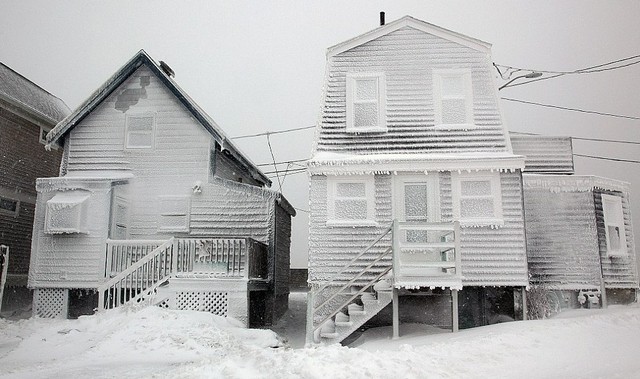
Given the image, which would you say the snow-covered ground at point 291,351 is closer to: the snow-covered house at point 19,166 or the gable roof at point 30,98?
the snow-covered house at point 19,166

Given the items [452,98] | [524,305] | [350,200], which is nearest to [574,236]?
[524,305]

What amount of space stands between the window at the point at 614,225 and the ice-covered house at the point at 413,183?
9.51 feet

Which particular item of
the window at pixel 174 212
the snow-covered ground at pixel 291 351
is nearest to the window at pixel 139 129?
the window at pixel 174 212

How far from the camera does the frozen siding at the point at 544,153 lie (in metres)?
13.6

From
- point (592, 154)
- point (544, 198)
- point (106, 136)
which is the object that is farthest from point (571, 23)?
point (106, 136)

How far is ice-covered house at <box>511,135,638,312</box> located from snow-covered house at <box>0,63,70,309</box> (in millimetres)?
12813

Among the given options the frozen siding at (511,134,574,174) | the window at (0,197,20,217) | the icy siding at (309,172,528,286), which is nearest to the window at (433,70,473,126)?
the icy siding at (309,172,528,286)

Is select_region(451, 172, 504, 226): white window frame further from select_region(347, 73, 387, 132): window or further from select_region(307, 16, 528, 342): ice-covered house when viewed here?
select_region(347, 73, 387, 132): window

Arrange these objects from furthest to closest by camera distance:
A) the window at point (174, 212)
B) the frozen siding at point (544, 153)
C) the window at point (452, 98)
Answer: the window at point (174, 212) < the frozen siding at point (544, 153) < the window at point (452, 98)

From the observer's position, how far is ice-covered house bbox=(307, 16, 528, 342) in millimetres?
11516

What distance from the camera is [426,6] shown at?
10727mm

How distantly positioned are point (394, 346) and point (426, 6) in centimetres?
625

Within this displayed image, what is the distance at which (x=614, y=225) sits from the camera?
13.6 m

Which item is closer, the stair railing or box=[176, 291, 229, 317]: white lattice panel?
box=[176, 291, 229, 317]: white lattice panel
